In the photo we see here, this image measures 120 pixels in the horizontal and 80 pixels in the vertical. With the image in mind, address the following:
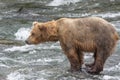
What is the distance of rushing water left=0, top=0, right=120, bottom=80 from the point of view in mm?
8907

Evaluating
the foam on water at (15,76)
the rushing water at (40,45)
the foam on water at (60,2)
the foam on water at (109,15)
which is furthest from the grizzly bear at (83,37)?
the foam on water at (60,2)

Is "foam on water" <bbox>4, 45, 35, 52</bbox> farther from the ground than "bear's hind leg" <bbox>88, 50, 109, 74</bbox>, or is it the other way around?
"bear's hind leg" <bbox>88, 50, 109, 74</bbox>

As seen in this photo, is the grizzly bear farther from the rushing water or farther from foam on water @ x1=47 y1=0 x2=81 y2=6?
foam on water @ x1=47 y1=0 x2=81 y2=6

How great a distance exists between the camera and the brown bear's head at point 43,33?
886cm

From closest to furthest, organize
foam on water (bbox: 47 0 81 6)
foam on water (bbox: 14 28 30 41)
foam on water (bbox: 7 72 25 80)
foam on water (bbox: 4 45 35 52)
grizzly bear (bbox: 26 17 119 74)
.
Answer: grizzly bear (bbox: 26 17 119 74) < foam on water (bbox: 7 72 25 80) < foam on water (bbox: 4 45 35 52) < foam on water (bbox: 14 28 30 41) < foam on water (bbox: 47 0 81 6)

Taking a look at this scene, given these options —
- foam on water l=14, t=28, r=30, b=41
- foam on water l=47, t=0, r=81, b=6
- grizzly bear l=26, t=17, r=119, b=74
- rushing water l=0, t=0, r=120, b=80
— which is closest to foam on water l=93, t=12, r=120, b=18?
rushing water l=0, t=0, r=120, b=80

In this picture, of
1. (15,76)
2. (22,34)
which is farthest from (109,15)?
(15,76)

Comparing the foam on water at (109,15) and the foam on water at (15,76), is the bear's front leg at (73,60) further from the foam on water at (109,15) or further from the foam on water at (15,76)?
the foam on water at (109,15)

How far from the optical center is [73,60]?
8.78 metres

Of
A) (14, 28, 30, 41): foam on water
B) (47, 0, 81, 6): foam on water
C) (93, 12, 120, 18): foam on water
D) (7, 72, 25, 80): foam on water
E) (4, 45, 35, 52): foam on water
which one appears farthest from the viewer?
(47, 0, 81, 6): foam on water

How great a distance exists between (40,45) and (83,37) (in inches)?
143

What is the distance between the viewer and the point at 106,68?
925 cm

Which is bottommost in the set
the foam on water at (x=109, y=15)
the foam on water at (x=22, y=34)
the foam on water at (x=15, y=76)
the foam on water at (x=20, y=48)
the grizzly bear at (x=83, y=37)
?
the foam on water at (x=109, y=15)

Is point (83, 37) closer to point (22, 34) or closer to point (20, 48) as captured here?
point (20, 48)
